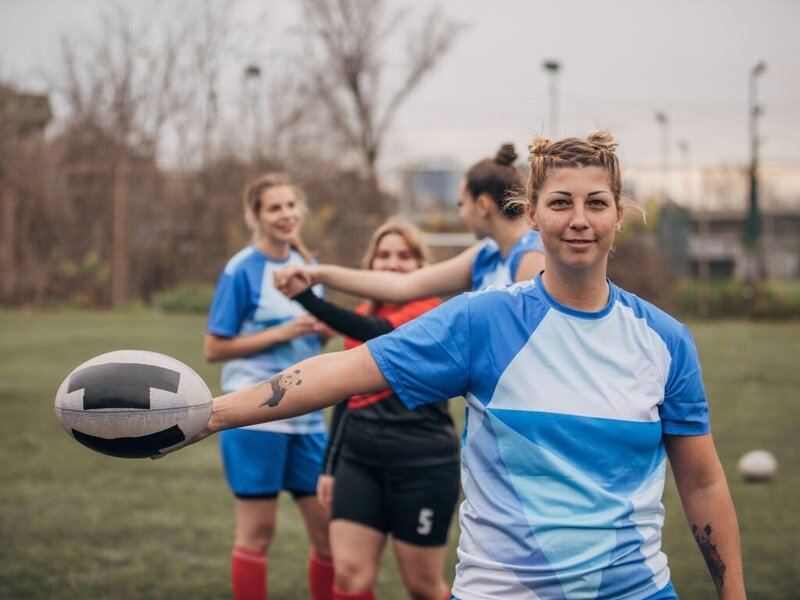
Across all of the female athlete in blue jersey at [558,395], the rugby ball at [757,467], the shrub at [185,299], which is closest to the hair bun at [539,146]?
the female athlete in blue jersey at [558,395]

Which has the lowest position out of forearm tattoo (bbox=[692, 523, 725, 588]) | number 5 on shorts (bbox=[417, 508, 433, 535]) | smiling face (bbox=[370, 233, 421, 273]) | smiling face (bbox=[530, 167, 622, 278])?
number 5 on shorts (bbox=[417, 508, 433, 535])

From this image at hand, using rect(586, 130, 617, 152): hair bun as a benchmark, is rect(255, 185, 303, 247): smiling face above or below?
below

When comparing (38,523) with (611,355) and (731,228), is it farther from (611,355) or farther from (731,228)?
(731,228)

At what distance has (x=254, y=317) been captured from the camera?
4.88 meters

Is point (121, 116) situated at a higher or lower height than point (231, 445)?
higher

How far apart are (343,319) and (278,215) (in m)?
1.06

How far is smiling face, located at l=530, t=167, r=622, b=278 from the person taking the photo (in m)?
2.43

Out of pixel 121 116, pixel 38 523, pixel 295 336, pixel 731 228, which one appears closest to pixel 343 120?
pixel 121 116

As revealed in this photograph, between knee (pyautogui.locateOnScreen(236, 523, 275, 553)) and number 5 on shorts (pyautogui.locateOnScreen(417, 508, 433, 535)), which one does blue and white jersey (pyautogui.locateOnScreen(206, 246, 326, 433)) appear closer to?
knee (pyautogui.locateOnScreen(236, 523, 275, 553))

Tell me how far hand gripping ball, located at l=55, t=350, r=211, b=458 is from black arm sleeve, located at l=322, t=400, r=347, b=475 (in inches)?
81.7

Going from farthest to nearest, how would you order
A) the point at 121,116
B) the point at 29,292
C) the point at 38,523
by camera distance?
the point at 121,116, the point at 29,292, the point at 38,523

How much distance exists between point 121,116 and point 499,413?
2243cm

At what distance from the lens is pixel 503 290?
2557mm

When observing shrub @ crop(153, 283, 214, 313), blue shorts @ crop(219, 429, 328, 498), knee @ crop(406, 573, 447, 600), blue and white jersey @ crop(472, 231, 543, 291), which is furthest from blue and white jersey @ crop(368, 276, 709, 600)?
shrub @ crop(153, 283, 214, 313)
